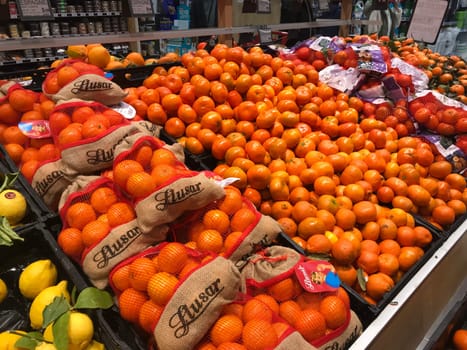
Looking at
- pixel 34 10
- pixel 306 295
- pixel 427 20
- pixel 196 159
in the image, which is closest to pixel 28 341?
pixel 306 295

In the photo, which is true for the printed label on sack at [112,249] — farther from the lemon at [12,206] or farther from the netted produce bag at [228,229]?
the lemon at [12,206]

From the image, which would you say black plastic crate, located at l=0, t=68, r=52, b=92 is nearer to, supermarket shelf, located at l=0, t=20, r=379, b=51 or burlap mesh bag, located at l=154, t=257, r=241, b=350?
supermarket shelf, located at l=0, t=20, r=379, b=51

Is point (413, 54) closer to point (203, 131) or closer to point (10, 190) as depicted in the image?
point (203, 131)

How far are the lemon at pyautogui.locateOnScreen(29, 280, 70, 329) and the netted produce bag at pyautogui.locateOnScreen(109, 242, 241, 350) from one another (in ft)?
0.56

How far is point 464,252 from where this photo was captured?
6.47ft

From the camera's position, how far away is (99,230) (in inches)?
45.0

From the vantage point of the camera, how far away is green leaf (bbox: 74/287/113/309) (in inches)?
40.4

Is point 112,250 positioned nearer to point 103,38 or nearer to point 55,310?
point 55,310

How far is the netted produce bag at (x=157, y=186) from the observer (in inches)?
44.4

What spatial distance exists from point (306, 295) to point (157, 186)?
1.97 ft

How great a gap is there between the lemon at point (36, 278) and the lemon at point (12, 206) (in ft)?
0.71

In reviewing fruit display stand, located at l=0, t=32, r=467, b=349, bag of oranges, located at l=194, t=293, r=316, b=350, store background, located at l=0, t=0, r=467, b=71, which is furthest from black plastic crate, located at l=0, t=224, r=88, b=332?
store background, located at l=0, t=0, r=467, b=71

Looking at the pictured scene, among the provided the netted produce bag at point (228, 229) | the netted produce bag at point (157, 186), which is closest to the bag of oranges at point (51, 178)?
the netted produce bag at point (157, 186)

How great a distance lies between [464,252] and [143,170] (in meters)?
1.82
